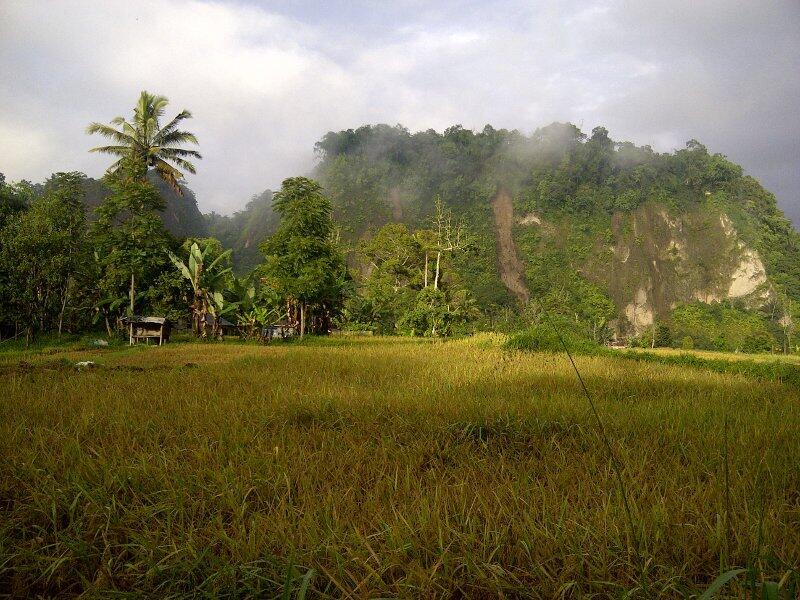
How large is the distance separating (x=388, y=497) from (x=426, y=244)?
28756 millimetres

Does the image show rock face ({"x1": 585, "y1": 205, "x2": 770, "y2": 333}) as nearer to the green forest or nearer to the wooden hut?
the green forest

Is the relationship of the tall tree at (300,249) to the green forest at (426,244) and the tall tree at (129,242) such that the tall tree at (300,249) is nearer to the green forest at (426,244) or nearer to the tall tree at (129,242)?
the green forest at (426,244)

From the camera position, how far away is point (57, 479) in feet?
7.38

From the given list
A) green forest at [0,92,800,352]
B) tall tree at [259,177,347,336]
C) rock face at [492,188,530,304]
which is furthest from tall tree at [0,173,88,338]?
rock face at [492,188,530,304]

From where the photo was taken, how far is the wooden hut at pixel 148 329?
17.4m

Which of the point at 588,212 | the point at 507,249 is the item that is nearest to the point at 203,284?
the point at 507,249

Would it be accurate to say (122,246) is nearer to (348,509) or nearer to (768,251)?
(348,509)

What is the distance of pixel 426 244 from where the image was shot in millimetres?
30266

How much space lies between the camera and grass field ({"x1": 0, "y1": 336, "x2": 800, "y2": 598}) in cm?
142

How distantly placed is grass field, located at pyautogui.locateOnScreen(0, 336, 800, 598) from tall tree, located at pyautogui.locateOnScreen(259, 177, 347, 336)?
14.5 metres

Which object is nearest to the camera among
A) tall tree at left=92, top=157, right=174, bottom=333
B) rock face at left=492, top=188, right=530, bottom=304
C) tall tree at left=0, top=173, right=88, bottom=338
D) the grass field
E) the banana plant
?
the grass field

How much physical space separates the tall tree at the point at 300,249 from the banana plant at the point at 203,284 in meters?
2.25

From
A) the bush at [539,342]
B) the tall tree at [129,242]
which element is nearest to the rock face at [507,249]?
the tall tree at [129,242]

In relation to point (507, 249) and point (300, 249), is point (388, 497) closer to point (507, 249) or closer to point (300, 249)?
point (300, 249)
